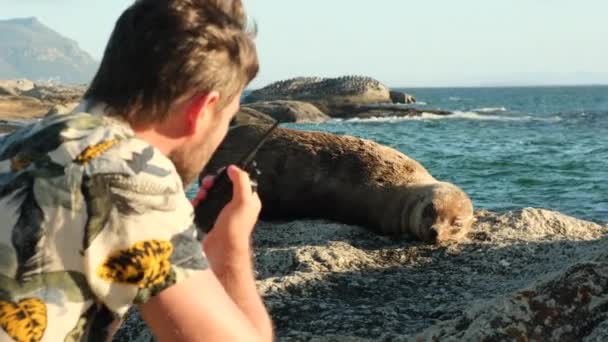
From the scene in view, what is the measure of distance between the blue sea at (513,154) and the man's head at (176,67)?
30.4 ft

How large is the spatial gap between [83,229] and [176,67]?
370 mm

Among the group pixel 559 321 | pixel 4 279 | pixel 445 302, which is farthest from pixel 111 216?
pixel 445 302

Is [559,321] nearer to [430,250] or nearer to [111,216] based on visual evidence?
[111,216]

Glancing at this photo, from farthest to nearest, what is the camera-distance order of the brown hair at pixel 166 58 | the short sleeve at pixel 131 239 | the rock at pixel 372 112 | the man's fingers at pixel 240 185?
the rock at pixel 372 112 → the man's fingers at pixel 240 185 → the brown hair at pixel 166 58 → the short sleeve at pixel 131 239

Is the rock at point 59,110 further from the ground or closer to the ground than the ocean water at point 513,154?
further from the ground

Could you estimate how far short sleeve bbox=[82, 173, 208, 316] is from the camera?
1560 millimetres

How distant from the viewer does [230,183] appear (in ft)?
6.96

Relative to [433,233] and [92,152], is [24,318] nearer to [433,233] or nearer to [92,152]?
[92,152]

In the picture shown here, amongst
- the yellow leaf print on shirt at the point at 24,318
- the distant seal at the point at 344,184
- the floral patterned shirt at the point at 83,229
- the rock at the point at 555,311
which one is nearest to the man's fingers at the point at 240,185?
the floral patterned shirt at the point at 83,229

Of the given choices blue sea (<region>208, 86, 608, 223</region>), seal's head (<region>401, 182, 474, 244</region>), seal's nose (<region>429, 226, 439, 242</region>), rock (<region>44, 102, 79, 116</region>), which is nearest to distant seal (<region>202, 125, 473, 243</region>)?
seal's head (<region>401, 182, 474, 244</region>)

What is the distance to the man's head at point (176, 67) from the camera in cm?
172

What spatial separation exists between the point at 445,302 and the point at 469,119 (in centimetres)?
3356

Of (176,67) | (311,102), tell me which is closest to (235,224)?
(176,67)

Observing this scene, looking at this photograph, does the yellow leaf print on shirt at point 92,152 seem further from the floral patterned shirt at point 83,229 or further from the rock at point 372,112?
the rock at point 372,112
